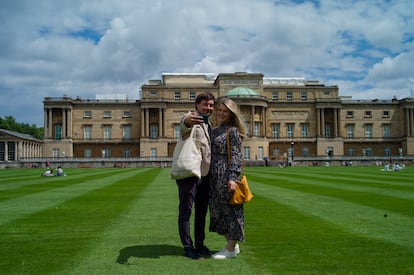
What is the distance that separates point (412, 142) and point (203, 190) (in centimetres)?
8772

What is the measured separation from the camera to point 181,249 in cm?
703

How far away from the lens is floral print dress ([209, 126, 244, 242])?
657 centimetres

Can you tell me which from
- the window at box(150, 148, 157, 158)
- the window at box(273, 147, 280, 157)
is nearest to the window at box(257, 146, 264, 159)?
the window at box(273, 147, 280, 157)

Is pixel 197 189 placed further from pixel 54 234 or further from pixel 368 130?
pixel 368 130

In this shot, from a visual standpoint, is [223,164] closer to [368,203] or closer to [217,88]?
[368,203]

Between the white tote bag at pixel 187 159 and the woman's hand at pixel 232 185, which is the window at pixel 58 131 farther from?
the woman's hand at pixel 232 185

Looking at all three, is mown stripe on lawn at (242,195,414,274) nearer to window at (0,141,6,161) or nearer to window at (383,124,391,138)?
window at (0,141,6,161)

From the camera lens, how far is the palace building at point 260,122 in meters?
79.6

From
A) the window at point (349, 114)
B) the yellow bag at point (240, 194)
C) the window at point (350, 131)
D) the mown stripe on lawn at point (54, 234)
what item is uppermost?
the window at point (349, 114)

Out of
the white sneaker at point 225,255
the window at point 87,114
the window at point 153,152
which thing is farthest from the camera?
the window at point 87,114

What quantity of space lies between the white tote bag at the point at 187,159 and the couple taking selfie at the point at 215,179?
86mm

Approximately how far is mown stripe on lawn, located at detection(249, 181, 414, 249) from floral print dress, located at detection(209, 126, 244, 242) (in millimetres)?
2979

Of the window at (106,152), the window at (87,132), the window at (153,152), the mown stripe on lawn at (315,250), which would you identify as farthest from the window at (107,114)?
the mown stripe on lawn at (315,250)

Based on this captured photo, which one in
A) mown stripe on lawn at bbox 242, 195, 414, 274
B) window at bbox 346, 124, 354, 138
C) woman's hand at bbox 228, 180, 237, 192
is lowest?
mown stripe on lawn at bbox 242, 195, 414, 274
